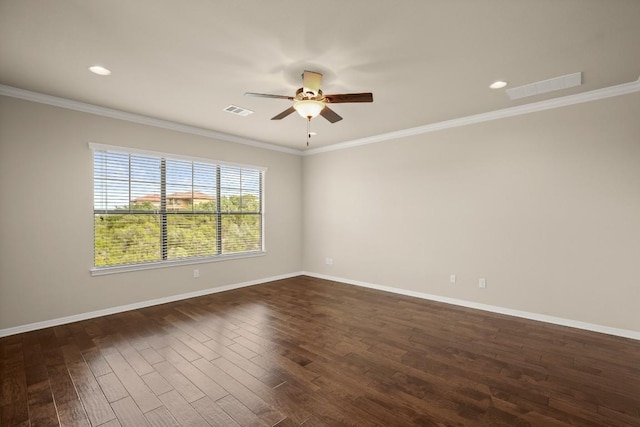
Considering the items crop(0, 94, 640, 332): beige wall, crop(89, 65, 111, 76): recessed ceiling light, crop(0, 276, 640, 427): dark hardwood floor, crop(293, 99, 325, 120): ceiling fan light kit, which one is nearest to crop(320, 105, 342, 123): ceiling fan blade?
crop(293, 99, 325, 120): ceiling fan light kit

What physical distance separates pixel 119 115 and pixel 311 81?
297 centimetres

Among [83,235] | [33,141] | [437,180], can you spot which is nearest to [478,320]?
[437,180]

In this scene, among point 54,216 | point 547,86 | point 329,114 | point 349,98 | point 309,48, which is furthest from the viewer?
point 54,216

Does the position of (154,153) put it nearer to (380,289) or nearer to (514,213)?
(380,289)

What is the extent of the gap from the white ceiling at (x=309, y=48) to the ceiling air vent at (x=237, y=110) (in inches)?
7.1

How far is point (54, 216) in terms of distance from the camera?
142 inches

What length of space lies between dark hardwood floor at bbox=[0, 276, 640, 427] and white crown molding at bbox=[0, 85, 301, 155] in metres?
2.69

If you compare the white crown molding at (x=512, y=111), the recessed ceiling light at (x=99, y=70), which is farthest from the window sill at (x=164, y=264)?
the white crown molding at (x=512, y=111)

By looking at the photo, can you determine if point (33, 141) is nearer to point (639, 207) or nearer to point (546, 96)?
point (546, 96)

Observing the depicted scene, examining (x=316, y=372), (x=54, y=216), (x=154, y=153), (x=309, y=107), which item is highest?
(x=309, y=107)

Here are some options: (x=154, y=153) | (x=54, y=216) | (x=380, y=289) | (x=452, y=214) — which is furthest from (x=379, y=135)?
(x=54, y=216)

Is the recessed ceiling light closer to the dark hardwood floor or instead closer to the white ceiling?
the white ceiling

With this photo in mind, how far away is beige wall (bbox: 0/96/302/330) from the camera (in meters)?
3.35

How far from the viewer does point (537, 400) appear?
217cm
